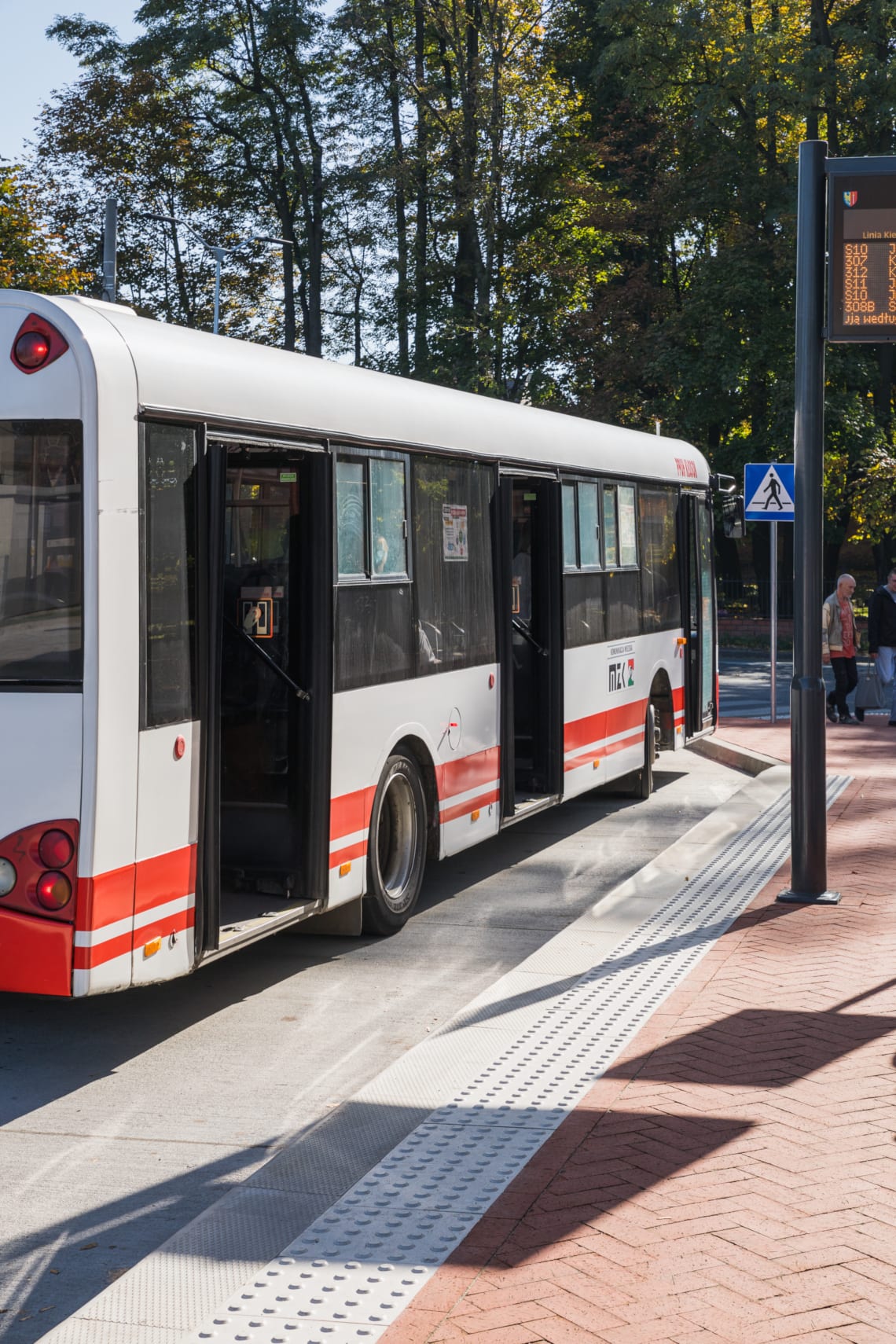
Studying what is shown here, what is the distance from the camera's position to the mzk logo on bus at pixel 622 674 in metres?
12.9

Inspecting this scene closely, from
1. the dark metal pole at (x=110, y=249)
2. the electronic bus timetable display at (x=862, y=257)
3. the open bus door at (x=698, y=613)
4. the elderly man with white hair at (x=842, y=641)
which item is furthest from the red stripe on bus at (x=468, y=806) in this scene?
the dark metal pole at (x=110, y=249)

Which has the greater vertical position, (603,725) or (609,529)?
(609,529)

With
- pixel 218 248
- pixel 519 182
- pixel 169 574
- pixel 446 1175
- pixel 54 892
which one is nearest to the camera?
pixel 446 1175

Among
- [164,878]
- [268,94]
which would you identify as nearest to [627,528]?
[164,878]

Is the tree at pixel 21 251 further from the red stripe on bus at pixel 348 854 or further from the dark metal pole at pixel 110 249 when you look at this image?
the red stripe on bus at pixel 348 854

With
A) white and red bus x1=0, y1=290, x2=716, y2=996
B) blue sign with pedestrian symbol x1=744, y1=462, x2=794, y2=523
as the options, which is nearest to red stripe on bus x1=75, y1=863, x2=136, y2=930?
white and red bus x1=0, y1=290, x2=716, y2=996

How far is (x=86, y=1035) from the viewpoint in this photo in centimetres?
701

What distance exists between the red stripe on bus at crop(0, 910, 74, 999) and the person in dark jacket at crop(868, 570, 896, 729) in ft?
53.8

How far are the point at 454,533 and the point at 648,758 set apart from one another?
204 inches

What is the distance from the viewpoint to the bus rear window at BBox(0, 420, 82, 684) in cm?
600

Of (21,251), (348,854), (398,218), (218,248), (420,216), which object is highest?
(398,218)

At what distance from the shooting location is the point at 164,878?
639cm

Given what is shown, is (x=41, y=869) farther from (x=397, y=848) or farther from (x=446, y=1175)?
(x=397, y=848)

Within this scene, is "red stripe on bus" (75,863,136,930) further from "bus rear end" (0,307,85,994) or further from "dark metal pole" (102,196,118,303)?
"dark metal pole" (102,196,118,303)
